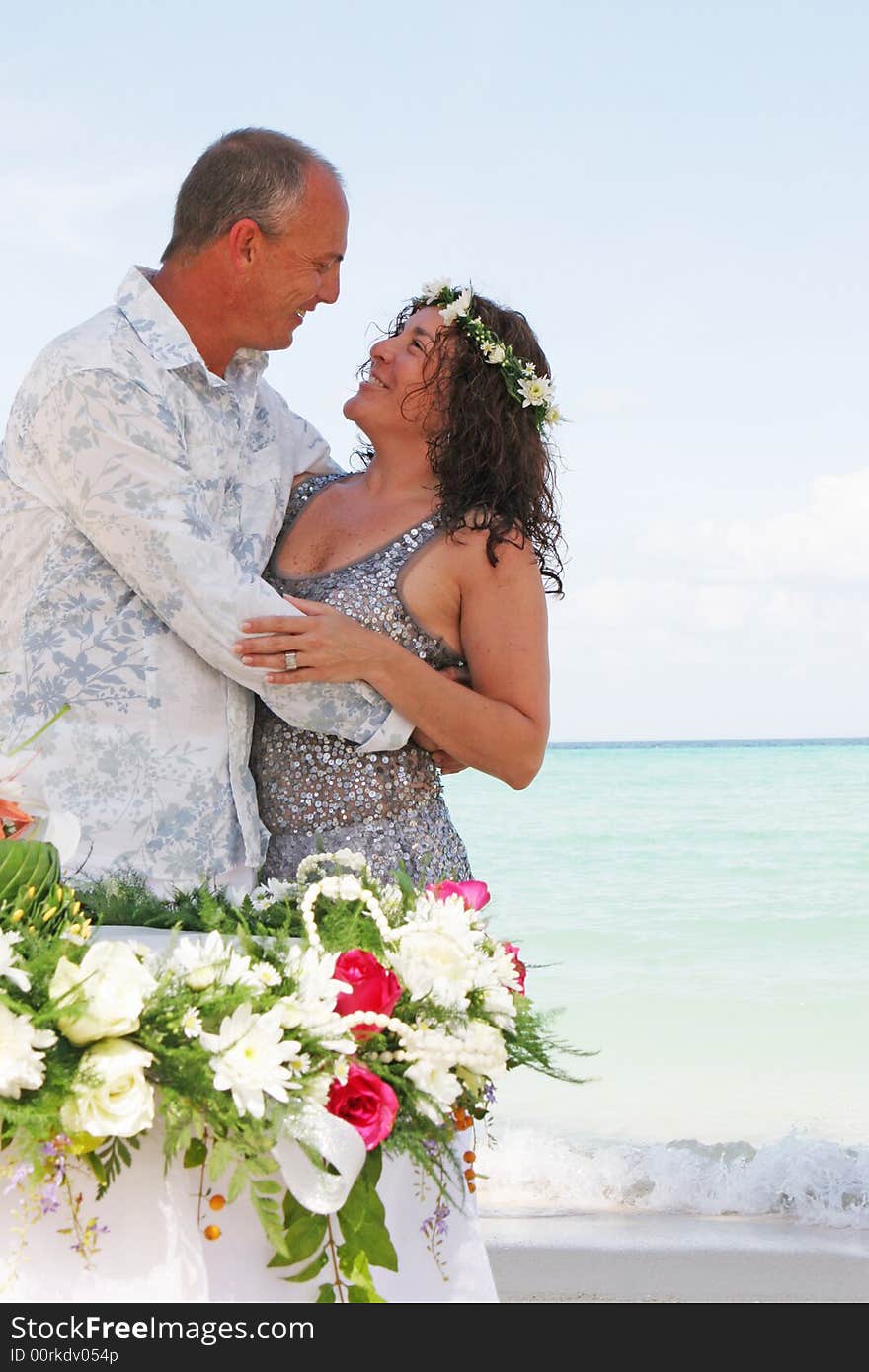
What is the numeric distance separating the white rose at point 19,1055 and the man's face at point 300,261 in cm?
159

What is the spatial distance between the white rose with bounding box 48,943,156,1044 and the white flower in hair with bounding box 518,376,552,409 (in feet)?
5.76

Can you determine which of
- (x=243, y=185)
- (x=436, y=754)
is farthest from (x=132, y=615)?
(x=243, y=185)

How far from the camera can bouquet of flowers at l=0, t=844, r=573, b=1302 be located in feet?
4.29

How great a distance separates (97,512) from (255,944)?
979 mm

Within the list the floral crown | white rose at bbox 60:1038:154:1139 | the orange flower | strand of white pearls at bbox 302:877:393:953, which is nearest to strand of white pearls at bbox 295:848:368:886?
strand of white pearls at bbox 302:877:393:953

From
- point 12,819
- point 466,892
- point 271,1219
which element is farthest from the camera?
point 466,892

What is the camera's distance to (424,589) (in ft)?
8.84

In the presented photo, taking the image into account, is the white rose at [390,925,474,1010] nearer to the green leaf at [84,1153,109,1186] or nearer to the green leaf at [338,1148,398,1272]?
the green leaf at [338,1148,398,1272]

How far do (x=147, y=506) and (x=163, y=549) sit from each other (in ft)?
0.25

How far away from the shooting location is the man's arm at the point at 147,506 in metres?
2.26

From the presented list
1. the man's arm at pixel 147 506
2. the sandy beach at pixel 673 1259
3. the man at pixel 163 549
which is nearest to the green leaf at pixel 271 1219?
the man at pixel 163 549

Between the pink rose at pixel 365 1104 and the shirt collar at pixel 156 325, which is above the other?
the shirt collar at pixel 156 325

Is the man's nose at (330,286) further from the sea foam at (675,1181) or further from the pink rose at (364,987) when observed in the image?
the sea foam at (675,1181)

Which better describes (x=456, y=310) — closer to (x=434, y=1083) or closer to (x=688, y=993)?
(x=434, y=1083)
